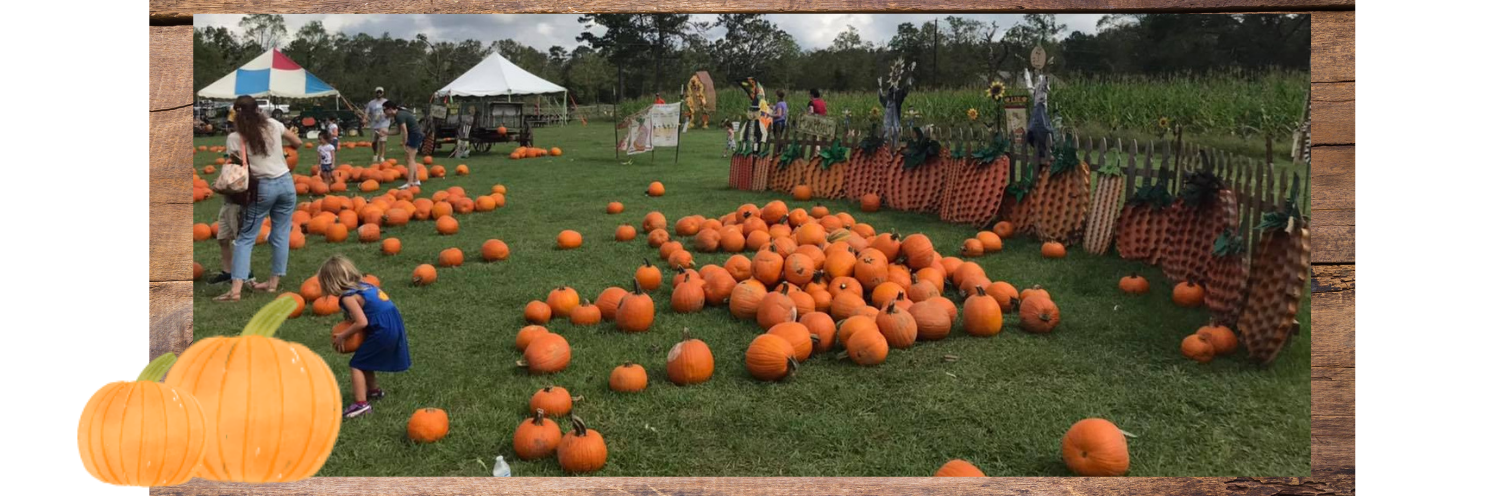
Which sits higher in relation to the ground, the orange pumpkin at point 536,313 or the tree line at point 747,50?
the tree line at point 747,50

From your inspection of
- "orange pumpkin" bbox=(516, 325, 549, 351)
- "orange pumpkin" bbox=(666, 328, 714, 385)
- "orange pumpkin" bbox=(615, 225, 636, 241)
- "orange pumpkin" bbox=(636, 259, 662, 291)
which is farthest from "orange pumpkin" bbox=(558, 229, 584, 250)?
"orange pumpkin" bbox=(666, 328, 714, 385)

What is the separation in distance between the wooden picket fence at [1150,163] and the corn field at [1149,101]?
0.11 metres

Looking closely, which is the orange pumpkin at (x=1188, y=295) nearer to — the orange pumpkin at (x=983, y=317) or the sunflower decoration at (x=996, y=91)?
the orange pumpkin at (x=983, y=317)

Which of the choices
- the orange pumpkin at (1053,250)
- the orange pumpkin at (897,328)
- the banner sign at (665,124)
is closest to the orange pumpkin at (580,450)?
the orange pumpkin at (897,328)

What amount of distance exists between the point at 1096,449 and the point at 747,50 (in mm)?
2050

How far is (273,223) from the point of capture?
411 cm

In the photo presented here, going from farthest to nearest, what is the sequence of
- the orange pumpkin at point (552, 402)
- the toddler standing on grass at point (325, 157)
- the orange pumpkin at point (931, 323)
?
the orange pumpkin at point (931, 323)
the toddler standing on grass at point (325, 157)
the orange pumpkin at point (552, 402)

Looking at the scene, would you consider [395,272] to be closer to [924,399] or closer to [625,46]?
[625,46]

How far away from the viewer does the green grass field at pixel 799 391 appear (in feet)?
12.0

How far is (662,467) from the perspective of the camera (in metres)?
3.65

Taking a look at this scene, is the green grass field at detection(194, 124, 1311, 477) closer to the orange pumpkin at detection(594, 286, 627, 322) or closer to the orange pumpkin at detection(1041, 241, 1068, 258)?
the orange pumpkin at detection(594, 286, 627, 322)

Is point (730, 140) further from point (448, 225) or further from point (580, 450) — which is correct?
point (580, 450)
